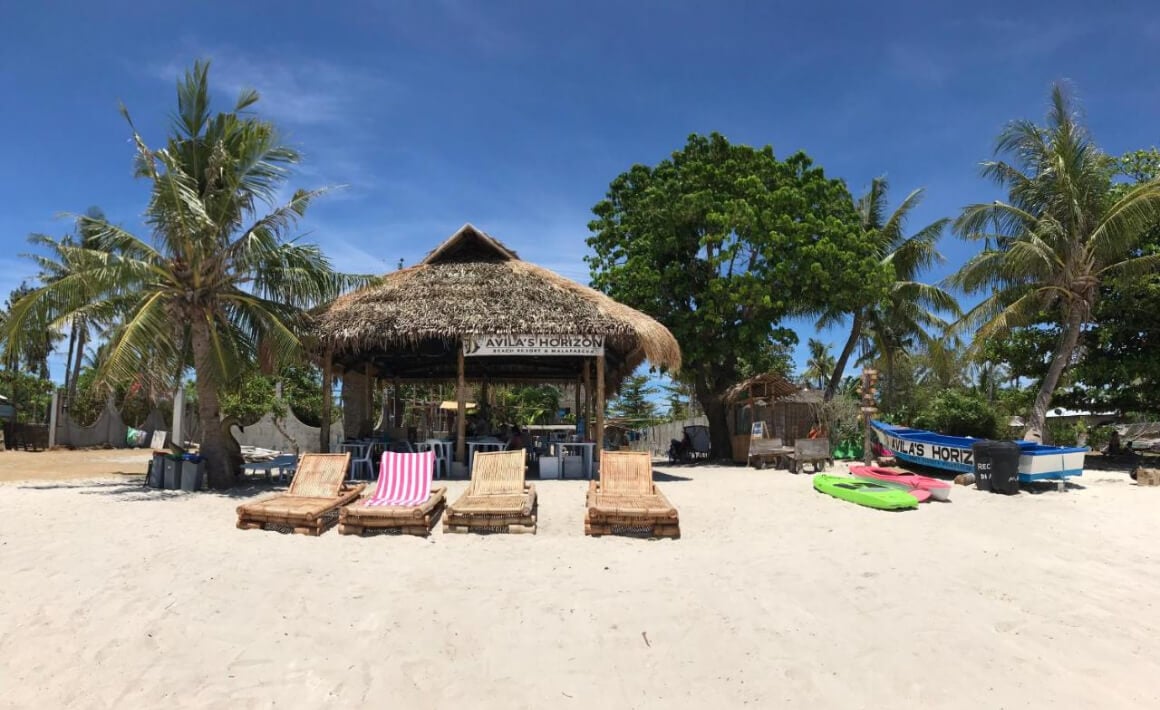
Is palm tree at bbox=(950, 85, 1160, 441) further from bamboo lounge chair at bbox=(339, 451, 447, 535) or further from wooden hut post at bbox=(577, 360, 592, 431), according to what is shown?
bamboo lounge chair at bbox=(339, 451, 447, 535)

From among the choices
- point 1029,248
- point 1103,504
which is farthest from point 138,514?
point 1029,248

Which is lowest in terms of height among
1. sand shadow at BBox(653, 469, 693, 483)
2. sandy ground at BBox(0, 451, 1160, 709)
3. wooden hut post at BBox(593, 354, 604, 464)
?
sandy ground at BBox(0, 451, 1160, 709)

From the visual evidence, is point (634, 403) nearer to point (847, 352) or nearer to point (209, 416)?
point (847, 352)

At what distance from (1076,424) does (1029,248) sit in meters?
14.6

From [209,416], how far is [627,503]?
7.15 meters

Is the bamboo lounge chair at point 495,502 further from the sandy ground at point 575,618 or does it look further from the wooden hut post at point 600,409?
the wooden hut post at point 600,409

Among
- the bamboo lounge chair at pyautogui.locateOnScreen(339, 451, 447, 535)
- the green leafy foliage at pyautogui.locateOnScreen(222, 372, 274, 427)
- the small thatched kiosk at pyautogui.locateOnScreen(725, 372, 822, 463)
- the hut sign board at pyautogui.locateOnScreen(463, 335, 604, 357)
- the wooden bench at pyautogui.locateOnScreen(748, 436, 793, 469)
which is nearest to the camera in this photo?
the bamboo lounge chair at pyautogui.locateOnScreen(339, 451, 447, 535)

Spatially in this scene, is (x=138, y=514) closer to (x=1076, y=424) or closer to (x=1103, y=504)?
(x=1103, y=504)

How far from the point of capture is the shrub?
1809 cm

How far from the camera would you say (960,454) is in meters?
12.2

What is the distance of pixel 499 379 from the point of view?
59.5 feet

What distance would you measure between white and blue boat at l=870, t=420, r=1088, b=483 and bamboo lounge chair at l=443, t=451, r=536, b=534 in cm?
786

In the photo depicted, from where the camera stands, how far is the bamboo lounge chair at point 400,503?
22.8 ft

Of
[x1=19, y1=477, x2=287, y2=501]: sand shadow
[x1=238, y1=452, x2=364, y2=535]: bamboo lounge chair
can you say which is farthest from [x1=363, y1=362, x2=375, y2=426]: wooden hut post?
[x1=238, y1=452, x2=364, y2=535]: bamboo lounge chair
